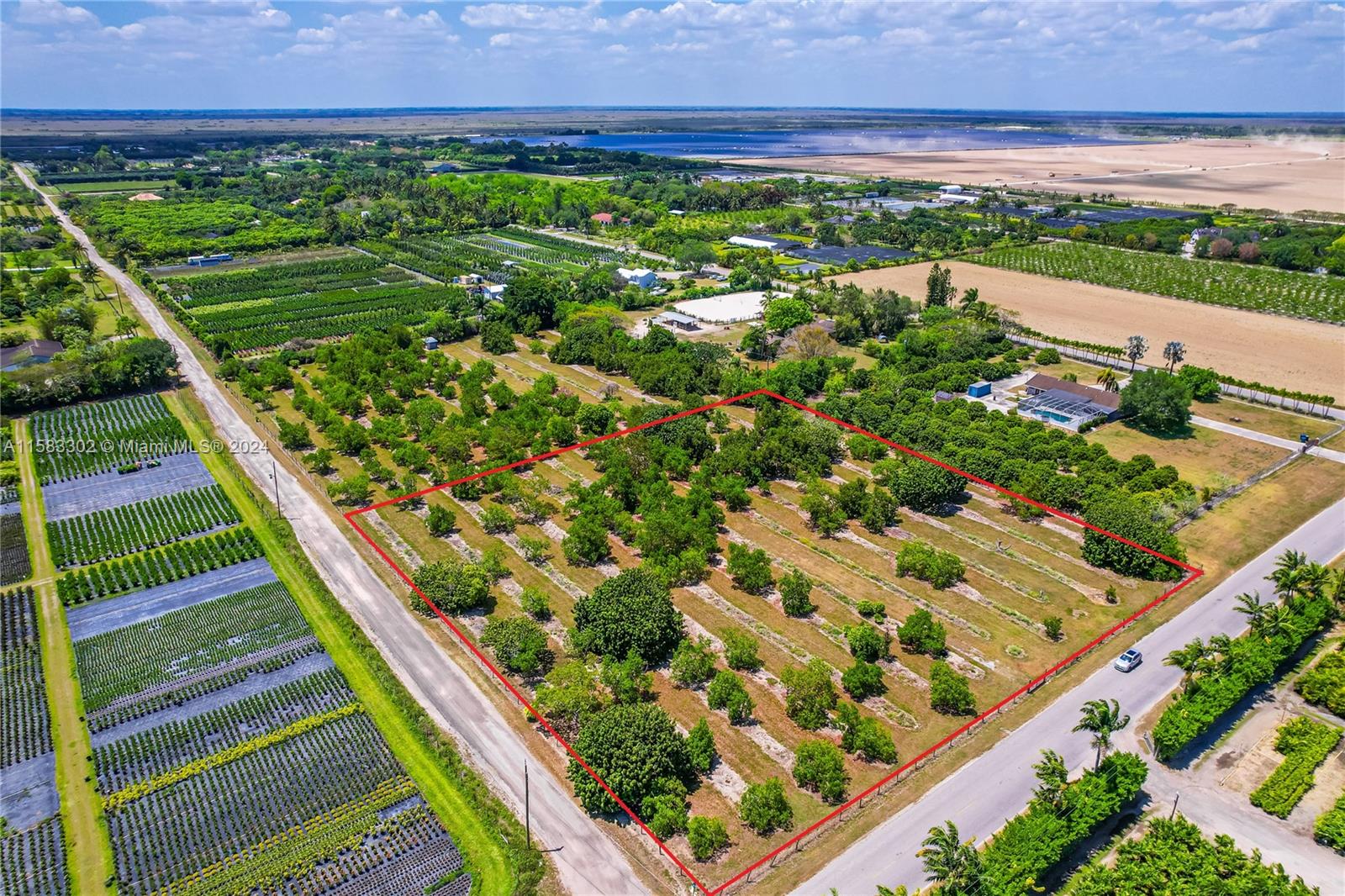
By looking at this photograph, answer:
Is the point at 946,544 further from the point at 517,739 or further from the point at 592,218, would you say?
the point at 592,218

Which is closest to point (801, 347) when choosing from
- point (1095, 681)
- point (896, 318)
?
point (896, 318)

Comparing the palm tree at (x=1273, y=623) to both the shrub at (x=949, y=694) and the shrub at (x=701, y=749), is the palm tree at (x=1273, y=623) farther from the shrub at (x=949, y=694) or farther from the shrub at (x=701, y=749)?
the shrub at (x=701, y=749)

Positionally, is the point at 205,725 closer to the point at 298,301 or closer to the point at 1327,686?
the point at 1327,686

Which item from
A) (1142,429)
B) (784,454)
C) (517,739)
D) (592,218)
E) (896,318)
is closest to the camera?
(517,739)

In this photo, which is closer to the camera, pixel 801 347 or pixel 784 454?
pixel 784 454

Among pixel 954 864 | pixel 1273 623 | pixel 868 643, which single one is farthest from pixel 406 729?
pixel 1273 623

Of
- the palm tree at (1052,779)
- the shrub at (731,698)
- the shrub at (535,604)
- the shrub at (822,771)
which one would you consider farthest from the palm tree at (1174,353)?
the shrub at (535,604)

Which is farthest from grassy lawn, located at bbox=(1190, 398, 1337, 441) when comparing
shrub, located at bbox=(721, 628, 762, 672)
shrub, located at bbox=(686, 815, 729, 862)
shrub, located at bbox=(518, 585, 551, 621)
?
shrub, located at bbox=(686, 815, 729, 862)

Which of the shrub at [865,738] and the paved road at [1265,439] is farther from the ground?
the paved road at [1265,439]
